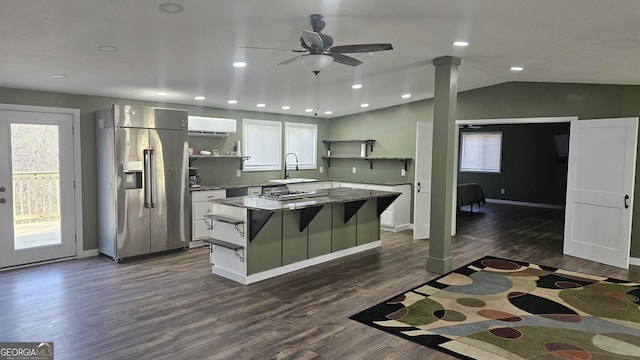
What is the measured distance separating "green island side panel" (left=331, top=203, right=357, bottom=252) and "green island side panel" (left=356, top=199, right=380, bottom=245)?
0.38ft

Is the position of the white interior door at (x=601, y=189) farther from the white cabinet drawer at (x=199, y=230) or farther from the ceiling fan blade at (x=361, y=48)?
the white cabinet drawer at (x=199, y=230)

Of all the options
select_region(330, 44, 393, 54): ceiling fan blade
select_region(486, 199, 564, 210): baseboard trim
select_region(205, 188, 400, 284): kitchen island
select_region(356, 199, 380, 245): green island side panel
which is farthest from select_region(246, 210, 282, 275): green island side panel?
select_region(486, 199, 564, 210): baseboard trim

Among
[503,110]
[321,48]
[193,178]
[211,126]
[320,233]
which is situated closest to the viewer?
[321,48]

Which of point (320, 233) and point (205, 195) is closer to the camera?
point (320, 233)

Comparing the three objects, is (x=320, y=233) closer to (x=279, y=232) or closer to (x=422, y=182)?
(x=279, y=232)

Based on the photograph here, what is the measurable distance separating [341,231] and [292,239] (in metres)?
0.96

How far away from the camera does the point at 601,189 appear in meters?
5.47

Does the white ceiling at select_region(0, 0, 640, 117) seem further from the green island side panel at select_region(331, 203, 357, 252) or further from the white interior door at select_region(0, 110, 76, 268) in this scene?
the green island side panel at select_region(331, 203, 357, 252)

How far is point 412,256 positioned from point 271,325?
2.87 meters

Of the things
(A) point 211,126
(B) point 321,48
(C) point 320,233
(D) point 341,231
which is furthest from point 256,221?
(A) point 211,126

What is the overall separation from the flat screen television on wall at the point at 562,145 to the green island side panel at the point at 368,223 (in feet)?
21.8

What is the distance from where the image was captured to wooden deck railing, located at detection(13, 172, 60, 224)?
197 inches

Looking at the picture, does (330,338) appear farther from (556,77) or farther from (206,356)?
(556,77)

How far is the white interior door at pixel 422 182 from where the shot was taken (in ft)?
21.9
